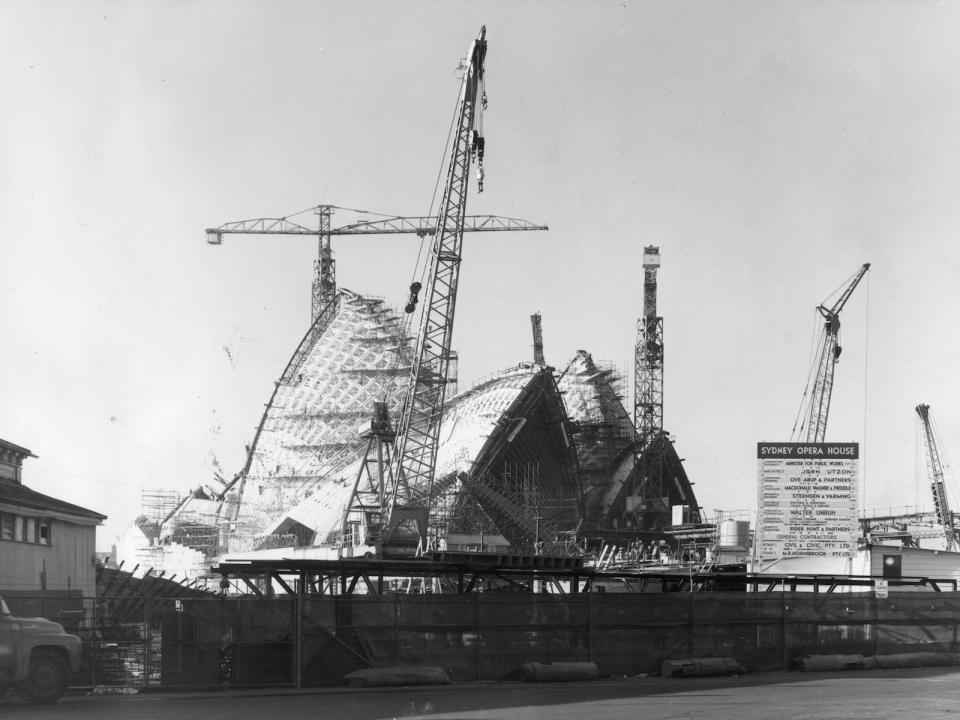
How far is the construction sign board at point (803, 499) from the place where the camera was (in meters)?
46.1

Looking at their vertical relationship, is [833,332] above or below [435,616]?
above

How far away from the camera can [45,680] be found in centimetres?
2680

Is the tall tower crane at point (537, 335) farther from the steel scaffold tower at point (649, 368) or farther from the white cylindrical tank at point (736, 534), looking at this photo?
the white cylindrical tank at point (736, 534)

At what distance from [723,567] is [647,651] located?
28501 millimetres

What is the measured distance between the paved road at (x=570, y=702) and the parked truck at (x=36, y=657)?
0.47m

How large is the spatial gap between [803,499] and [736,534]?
3385 cm

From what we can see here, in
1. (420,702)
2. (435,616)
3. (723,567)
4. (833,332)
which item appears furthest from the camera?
(833,332)

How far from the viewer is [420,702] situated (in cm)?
2703

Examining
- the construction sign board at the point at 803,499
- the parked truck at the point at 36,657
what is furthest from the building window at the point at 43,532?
the construction sign board at the point at 803,499

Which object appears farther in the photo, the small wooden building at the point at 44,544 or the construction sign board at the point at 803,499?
the construction sign board at the point at 803,499

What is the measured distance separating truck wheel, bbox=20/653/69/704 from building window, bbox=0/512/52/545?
14.2 metres

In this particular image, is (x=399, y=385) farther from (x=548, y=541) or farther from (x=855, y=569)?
(x=855, y=569)

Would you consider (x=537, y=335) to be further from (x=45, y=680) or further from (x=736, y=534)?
(x=45, y=680)

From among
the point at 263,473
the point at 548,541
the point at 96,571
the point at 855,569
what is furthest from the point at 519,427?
the point at 96,571
